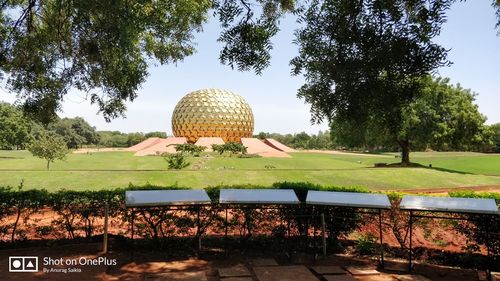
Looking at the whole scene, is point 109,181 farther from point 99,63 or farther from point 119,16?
point 119,16

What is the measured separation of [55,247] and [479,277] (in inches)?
319

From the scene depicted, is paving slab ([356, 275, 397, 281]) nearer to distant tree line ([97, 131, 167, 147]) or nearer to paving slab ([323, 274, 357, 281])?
paving slab ([323, 274, 357, 281])

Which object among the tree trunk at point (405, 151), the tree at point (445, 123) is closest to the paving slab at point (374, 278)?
the tree at point (445, 123)

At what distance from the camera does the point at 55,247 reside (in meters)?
7.83

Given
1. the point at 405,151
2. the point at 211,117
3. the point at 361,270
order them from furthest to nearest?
the point at 211,117, the point at 405,151, the point at 361,270

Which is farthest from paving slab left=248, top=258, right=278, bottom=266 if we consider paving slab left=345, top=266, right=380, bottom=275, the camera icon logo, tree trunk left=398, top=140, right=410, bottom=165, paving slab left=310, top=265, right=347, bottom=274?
tree trunk left=398, top=140, right=410, bottom=165

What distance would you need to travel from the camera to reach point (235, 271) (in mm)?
6527

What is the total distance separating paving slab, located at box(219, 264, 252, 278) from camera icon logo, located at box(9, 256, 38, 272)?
124 inches

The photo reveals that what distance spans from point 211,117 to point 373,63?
2045 inches

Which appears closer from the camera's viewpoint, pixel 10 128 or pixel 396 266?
pixel 396 266

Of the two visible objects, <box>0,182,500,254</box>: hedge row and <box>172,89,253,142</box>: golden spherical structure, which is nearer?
<box>0,182,500,254</box>: hedge row

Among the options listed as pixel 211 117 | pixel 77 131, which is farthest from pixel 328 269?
pixel 77 131

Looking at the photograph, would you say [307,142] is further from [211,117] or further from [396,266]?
[396,266]

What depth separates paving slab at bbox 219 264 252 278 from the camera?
6.30 m
